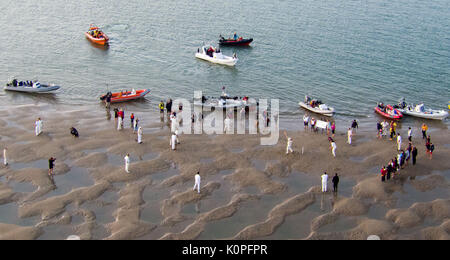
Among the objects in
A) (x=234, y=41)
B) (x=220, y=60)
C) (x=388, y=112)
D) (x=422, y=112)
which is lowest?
(x=388, y=112)

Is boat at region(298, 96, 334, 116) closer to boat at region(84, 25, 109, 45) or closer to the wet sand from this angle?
the wet sand

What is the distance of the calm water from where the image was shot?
55.9 meters

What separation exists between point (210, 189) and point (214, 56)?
37375mm

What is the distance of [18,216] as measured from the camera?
27.1 m

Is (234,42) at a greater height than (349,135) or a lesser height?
greater

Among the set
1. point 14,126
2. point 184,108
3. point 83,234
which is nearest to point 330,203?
point 83,234

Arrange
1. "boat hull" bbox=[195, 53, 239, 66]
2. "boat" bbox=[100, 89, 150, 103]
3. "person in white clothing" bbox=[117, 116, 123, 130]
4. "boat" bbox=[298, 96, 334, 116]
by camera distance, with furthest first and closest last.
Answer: "boat hull" bbox=[195, 53, 239, 66] < "boat" bbox=[100, 89, 150, 103] < "boat" bbox=[298, 96, 334, 116] < "person in white clothing" bbox=[117, 116, 123, 130]

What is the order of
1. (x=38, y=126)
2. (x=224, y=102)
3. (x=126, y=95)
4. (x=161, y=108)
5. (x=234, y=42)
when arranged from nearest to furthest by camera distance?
(x=38, y=126)
(x=161, y=108)
(x=224, y=102)
(x=126, y=95)
(x=234, y=42)

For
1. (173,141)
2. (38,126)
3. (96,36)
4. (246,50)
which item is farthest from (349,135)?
(96,36)

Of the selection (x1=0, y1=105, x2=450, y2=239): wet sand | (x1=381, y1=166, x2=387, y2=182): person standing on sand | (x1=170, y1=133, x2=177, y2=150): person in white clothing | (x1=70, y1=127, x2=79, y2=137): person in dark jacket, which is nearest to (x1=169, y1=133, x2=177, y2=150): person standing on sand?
(x1=170, y1=133, x2=177, y2=150): person in white clothing

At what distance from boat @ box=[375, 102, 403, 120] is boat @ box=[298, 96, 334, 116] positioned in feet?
18.0

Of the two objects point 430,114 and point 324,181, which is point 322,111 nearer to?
point 430,114

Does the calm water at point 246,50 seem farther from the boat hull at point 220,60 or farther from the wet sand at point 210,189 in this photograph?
the wet sand at point 210,189

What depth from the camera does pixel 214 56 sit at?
6525 cm
